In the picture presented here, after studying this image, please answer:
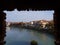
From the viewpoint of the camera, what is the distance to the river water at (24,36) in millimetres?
9887

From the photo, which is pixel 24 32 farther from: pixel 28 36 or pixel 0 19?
pixel 0 19

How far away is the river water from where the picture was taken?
9.89 metres

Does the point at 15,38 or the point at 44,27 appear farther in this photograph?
the point at 15,38

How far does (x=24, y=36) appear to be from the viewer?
34.1ft

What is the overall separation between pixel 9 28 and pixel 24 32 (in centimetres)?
116
